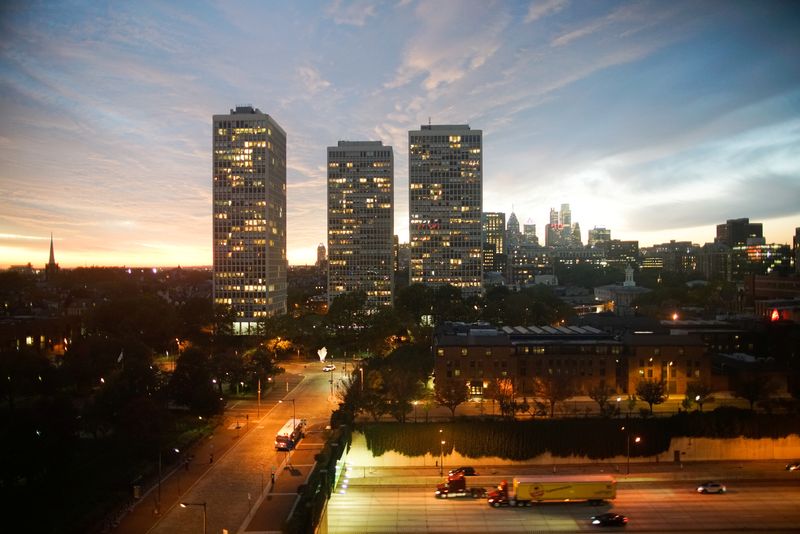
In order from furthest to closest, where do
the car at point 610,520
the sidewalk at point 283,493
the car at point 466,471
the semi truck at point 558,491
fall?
the car at point 466,471
the semi truck at point 558,491
the car at point 610,520
the sidewalk at point 283,493

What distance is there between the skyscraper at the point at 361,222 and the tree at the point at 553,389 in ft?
222

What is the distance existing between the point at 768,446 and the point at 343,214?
9038 cm

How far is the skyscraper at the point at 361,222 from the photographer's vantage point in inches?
4584

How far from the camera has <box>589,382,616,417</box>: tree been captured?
42.7 m

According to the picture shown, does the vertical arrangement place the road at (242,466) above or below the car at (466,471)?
above

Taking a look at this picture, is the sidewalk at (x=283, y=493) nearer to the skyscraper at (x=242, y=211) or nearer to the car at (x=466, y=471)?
the car at (x=466, y=471)

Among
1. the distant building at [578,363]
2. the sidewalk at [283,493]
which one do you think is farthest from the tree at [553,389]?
the sidewalk at [283,493]

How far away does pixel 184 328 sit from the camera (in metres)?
78.1

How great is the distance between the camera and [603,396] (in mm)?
45281

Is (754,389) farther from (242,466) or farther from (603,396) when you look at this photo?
(242,466)

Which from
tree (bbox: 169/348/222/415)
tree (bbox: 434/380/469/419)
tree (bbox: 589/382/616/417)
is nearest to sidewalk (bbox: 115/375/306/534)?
tree (bbox: 169/348/222/415)

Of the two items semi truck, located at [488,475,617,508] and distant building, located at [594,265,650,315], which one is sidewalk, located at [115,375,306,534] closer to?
semi truck, located at [488,475,617,508]

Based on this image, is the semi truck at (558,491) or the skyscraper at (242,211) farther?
the skyscraper at (242,211)

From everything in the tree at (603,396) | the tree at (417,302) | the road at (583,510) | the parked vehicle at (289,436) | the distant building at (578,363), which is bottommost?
the road at (583,510)
